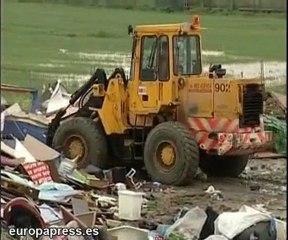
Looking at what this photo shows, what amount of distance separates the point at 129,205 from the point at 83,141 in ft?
10.00

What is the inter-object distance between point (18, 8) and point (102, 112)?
18477 millimetres

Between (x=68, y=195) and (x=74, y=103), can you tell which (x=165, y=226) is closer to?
(x=68, y=195)

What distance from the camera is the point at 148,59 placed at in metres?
12.7

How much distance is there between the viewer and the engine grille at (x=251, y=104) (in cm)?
1259

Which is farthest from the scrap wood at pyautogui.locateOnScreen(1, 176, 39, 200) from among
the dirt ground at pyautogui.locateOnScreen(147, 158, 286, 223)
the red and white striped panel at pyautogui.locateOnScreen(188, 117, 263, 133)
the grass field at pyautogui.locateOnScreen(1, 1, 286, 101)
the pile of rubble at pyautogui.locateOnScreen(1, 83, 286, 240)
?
the grass field at pyautogui.locateOnScreen(1, 1, 286, 101)

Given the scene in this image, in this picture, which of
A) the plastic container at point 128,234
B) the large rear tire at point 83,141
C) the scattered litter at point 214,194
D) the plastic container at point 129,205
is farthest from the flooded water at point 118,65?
the plastic container at point 128,234

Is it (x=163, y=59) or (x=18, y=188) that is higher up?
(x=163, y=59)

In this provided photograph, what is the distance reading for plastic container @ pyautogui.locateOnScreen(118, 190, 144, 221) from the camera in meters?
10.1

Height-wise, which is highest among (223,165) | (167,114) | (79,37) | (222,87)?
(79,37)

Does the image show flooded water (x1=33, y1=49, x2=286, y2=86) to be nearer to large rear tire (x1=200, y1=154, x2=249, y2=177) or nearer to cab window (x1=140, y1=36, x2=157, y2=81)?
large rear tire (x1=200, y1=154, x2=249, y2=177)

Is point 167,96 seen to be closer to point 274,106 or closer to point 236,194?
point 236,194

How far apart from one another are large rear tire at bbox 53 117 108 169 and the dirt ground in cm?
123

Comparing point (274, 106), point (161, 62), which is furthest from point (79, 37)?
point (161, 62)

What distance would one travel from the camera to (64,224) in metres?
8.58
